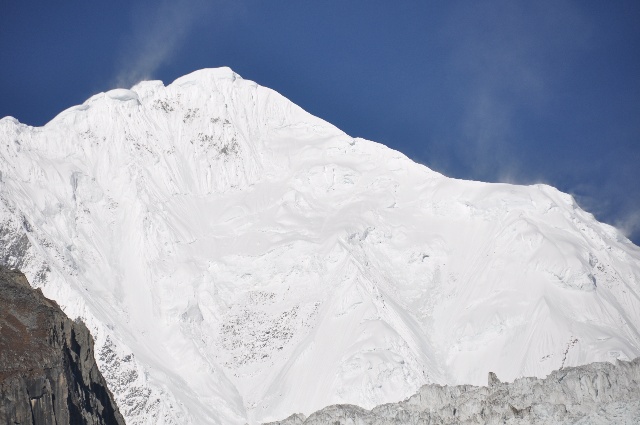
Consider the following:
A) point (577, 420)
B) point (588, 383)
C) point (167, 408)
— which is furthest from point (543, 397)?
point (167, 408)

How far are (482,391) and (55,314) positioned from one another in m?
47.7

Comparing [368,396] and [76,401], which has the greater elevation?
[368,396]

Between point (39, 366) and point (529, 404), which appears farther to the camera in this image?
point (529, 404)

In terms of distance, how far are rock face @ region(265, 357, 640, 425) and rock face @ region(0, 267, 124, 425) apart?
29.2 meters

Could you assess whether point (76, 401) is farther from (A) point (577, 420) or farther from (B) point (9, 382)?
(A) point (577, 420)

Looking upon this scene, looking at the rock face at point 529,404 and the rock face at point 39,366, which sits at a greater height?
the rock face at point 529,404

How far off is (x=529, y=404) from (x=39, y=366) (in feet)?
143

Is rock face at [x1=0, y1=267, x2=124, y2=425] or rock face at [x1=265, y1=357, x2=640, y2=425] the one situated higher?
rock face at [x1=265, y1=357, x2=640, y2=425]

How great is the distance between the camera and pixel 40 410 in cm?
9400

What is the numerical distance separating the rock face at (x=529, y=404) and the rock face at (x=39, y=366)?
2922 centimetres

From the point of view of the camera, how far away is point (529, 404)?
117m

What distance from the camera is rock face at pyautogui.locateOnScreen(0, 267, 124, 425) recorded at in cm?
9244

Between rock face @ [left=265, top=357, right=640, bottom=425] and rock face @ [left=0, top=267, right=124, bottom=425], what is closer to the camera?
rock face @ [left=0, top=267, right=124, bottom=425]

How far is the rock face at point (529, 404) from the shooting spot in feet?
348
